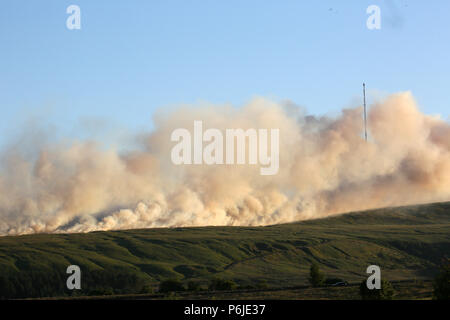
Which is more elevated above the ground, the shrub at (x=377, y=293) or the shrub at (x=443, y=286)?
the shrub at (x=443, y=286)

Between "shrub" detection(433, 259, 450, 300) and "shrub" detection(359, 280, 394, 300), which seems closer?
"shrub" detection(433, 259, 450, 300)

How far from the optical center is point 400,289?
490ft

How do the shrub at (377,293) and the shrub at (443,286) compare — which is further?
the shrub at (377,293)

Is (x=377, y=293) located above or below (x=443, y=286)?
below

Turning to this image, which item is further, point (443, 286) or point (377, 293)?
point (377, 293)

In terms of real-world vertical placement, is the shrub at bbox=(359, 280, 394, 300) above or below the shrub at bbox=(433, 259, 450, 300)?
below
